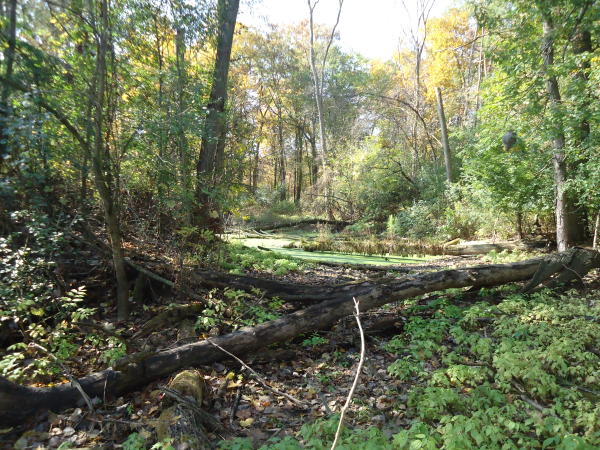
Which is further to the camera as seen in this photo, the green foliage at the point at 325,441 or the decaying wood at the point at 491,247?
the decaying wood at the point at 491,247

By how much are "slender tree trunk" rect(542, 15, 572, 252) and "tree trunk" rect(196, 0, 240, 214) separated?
21.2 ft

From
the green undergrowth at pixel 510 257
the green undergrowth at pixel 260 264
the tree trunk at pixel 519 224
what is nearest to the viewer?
the green undergrowth at pixel 260 264

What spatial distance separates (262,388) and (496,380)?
2.30 metres

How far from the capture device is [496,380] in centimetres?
309

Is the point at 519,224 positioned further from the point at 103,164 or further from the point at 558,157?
the point at 103,164

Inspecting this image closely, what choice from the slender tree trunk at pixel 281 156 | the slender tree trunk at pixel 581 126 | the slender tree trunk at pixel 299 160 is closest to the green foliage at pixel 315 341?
the slender tree trunk at pixel 581 126

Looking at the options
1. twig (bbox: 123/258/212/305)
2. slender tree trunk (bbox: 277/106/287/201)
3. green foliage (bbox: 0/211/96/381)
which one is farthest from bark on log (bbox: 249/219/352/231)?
green foliage (bbox: 0/211/96/381)

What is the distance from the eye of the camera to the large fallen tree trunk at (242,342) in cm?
276

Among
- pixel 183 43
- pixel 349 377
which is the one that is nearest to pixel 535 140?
pixel 349 377

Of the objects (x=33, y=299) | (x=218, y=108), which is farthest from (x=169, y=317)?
(x=218, y=108)

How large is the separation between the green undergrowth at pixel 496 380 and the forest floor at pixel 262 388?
13 cm

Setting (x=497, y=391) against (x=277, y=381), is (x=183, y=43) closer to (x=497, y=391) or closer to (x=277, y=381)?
(x=277, y=381)

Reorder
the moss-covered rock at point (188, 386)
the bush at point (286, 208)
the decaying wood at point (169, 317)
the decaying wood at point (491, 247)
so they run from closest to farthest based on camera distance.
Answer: the moss-covered rock at point (188, 386) < the decaying wood at point (169, 317) < the decaying wood at point (491, 247) < the bush at point (286, 208)

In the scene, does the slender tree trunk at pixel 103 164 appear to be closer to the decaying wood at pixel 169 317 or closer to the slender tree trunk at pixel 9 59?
the decaying wood at pixel 169 317
